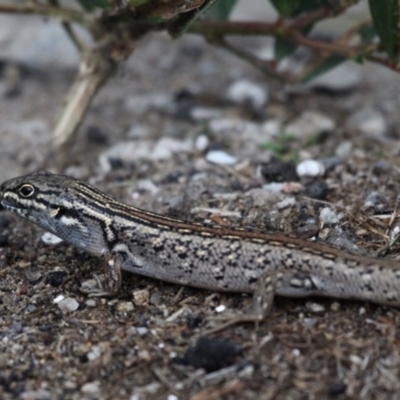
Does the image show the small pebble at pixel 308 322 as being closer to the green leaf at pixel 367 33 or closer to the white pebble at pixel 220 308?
the white pebble at pixel 220 308

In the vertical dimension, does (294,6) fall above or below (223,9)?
below

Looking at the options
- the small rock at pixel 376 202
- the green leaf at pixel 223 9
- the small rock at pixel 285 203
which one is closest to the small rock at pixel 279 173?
the small rock at pixel 285 203

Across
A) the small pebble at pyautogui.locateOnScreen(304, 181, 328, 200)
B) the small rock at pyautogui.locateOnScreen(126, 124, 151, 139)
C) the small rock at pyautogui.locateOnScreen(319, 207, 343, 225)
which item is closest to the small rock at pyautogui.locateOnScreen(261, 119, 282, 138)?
the small rock at pyautogui.locateOnScreen(126, 124, 151, 139)

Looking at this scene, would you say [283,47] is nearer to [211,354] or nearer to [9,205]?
[9,205]

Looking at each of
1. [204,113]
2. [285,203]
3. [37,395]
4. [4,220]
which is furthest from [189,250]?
[204,113]

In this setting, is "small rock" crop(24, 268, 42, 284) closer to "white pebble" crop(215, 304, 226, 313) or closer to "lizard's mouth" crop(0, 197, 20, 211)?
"lizard's mouth" crop(0, 197, 20, 211)

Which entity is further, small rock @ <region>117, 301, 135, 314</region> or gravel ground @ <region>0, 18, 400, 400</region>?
small rock @ <region>117, 301, 135, 314</region>
